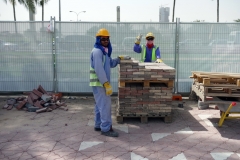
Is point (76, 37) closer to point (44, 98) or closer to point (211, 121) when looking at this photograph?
point (44, 98)

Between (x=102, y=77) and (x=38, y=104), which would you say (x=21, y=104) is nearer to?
(x=38, y=104)

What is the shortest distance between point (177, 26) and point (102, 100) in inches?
160

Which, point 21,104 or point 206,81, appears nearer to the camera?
point 206,81

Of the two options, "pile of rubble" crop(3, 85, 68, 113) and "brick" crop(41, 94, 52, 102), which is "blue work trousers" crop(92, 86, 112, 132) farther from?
"brick" crop(41, 94, 52, 102)

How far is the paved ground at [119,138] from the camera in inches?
181

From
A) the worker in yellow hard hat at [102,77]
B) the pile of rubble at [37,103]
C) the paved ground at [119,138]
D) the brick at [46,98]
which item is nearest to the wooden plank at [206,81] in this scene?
the paved ground at [119,138]

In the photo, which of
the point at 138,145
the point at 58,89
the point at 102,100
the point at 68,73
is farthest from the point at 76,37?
the point at 138,145

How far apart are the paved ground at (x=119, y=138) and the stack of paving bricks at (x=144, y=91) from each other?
0.96 ft

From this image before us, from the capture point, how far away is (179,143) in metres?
5.05

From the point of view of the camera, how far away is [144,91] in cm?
598

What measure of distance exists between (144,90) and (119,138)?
1.24 meters

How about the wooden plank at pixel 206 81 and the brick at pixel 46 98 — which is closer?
the wooden plank at pixel 206 81

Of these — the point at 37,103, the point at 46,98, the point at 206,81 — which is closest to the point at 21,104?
the point at 37,103

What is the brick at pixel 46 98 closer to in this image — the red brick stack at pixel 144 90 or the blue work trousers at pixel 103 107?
the red brick stack at pixel 144 90
